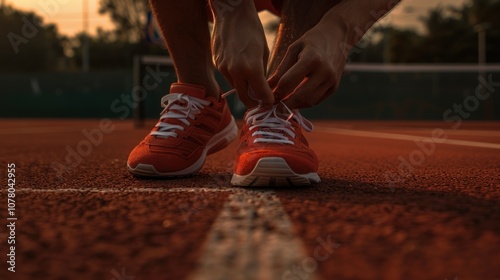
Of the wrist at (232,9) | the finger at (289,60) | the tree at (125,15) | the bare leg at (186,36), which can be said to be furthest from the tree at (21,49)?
the finger at (289,60)

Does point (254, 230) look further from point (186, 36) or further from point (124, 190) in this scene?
point (186, 36)

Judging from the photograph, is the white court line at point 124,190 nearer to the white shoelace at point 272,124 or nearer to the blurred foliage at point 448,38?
the white shoelace at point 272,124

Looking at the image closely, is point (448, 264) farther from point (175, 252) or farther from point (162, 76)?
point (162, 76)

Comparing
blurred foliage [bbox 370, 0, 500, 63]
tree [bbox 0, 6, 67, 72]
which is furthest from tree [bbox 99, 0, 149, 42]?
blurred foliage [bbox 370, 0, 500, 63]

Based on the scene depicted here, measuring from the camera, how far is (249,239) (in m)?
0.89

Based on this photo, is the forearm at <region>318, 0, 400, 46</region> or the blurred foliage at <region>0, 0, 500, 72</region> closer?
the forearm at <region>318, 0, 400, 46</region>

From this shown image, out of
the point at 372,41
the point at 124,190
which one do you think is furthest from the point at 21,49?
the point at 124,190

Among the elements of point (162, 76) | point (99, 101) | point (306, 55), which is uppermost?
point (306, 55)

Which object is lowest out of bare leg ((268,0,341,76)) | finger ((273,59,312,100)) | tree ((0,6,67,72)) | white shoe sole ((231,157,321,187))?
tree ((0,6,67,72))

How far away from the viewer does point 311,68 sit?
1.40m

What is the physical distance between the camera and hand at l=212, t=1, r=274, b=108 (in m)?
1.36

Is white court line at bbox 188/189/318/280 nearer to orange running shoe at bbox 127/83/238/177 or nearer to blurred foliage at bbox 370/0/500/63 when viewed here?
orange running shoe at bbox 127/83/238/177

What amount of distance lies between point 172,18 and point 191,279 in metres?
1.32

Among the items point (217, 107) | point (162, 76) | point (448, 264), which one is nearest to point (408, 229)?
point (448, 264)
